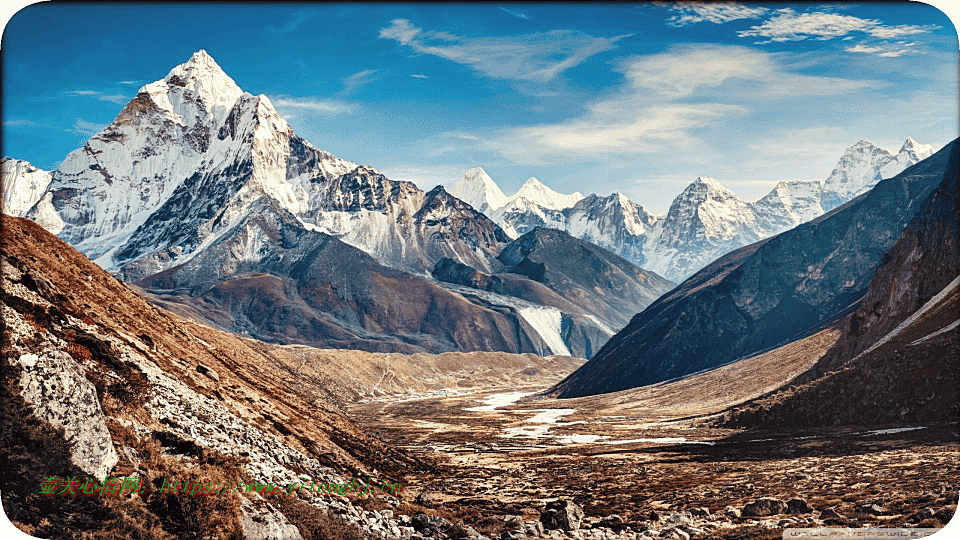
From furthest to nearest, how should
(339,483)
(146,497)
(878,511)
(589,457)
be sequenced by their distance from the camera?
(589,457)
(339,483)
(878,511)
(146,497)

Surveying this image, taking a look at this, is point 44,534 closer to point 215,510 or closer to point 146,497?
point 146,497

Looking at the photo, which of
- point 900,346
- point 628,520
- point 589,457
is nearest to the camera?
point 628,520

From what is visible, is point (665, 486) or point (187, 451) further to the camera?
point (665, 486)

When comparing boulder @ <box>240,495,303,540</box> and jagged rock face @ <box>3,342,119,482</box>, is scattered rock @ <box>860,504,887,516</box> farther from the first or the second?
jagged rock face @ <box>3,342,119,482</box>

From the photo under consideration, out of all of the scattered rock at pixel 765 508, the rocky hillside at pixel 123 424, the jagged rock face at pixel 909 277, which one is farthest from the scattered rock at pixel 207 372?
the jagged rock face at pixel 909 277

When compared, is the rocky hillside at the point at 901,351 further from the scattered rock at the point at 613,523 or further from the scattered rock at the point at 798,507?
the scattered rock at the point at 613,523

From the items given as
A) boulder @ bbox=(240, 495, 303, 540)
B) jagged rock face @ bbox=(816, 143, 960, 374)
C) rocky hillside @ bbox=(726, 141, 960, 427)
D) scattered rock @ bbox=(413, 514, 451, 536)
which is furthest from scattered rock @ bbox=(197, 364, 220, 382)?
jagged rock face @ bbox=(816, 143, 960, 374)

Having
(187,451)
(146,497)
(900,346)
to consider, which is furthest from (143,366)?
(900,346)

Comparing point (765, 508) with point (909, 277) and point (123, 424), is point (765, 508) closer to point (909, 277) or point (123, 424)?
point (123, 424)
